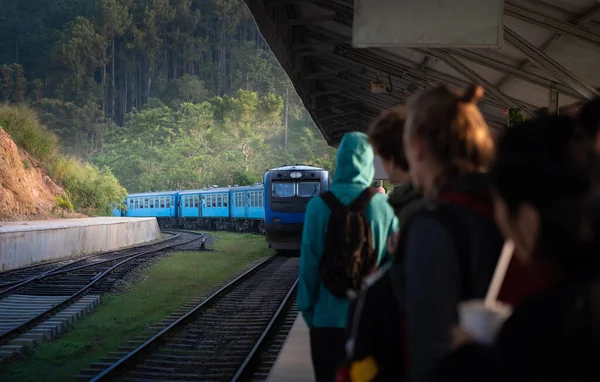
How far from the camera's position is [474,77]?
961 centimetres

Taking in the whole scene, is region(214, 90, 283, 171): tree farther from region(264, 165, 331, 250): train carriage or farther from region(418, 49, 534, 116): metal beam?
region(418, 49, 534, 116): metal beam

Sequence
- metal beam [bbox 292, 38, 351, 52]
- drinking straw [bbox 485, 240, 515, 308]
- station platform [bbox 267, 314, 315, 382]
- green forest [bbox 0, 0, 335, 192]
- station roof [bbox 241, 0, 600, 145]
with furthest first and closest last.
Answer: green forest [bbox 0, 0, 335, 192]
metal beam [bbox 292, 38, 351, 52]
station roof [bbox 241, 0, 600, 145]
station platform [bbox 267, 314, 315, 382]
drinking straw [bbox 485, 240, 515, 308]

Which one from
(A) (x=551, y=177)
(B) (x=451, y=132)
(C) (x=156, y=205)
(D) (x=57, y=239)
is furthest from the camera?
(C) (x=156, y=205)

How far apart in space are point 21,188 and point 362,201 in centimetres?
2490

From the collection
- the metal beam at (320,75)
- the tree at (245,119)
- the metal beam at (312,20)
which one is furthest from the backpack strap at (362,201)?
the tree at (245,119)

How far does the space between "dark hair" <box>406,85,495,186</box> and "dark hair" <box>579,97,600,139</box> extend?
0.30m

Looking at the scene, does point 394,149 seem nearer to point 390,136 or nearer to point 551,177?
point 390,136

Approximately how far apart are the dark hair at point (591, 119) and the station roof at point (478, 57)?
5.22 metres

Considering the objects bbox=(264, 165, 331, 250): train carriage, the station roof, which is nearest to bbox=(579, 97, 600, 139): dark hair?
the station roof

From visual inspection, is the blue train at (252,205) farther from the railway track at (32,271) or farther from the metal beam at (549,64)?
the metal beam at (549,64)

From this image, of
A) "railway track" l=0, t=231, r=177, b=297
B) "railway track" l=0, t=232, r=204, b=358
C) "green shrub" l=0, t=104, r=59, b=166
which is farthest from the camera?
"green shrub" l=0, t=104, r=59, b=166

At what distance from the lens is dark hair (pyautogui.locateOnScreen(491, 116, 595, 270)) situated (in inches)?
55.1

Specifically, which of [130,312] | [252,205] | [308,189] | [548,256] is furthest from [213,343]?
[252,205]

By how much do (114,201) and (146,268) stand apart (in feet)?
54.8
